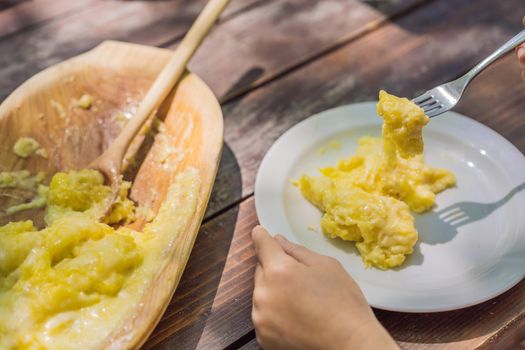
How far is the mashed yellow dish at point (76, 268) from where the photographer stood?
0.96 m

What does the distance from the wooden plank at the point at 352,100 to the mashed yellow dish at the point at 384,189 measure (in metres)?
0.15

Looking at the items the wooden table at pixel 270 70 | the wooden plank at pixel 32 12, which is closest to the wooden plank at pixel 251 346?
the wooden table at pixel 270 70

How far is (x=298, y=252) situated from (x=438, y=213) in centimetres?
41

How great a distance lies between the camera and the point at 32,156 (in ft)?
4.42

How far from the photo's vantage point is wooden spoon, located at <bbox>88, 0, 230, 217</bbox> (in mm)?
1292

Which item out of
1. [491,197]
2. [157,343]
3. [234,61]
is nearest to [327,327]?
[157,343]

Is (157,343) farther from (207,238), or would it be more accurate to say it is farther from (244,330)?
(207,238)

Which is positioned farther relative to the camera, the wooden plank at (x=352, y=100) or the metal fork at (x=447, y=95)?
the metal fork at (x=447, y=95)

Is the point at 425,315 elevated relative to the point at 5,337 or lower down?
lower down

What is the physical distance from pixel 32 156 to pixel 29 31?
2.51 ft

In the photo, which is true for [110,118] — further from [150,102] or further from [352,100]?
[352,100]

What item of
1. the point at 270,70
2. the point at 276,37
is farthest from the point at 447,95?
the point at 276,37

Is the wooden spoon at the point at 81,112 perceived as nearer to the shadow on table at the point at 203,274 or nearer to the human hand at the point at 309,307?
the shadow on table at the point at 203,274

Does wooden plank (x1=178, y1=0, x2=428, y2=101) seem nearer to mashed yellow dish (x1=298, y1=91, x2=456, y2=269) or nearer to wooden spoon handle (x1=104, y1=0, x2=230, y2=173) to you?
wooden spoon handle (x1=104, y1=0, x2=230, y2=173)
